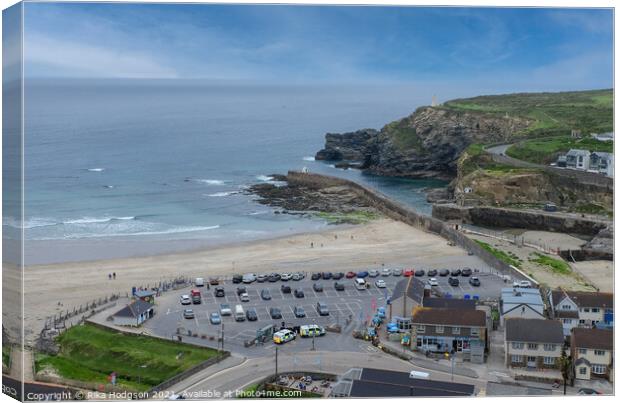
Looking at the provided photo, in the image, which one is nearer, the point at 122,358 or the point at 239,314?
the point at 122,358

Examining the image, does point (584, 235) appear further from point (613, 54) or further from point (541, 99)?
point (541, 99)

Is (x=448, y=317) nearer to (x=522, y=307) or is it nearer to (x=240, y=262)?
(x=522, y=307)

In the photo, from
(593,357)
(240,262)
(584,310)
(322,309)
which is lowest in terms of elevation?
(240,262)

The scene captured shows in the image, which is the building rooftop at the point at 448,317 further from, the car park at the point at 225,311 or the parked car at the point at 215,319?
the car park at the point at 225,311

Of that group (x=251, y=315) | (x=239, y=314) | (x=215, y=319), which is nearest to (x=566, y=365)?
(x=251, y=315)

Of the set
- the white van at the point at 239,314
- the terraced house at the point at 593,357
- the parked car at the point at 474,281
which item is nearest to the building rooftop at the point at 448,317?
the terraced house at the point at 593,357

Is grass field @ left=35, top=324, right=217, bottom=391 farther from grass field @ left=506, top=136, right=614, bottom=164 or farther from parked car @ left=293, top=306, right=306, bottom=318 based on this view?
grass field @ left=506, top=136, right=614, bottom=164

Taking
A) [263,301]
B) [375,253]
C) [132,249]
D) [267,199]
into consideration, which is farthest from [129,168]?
[263,301]

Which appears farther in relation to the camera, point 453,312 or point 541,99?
point 541,99
